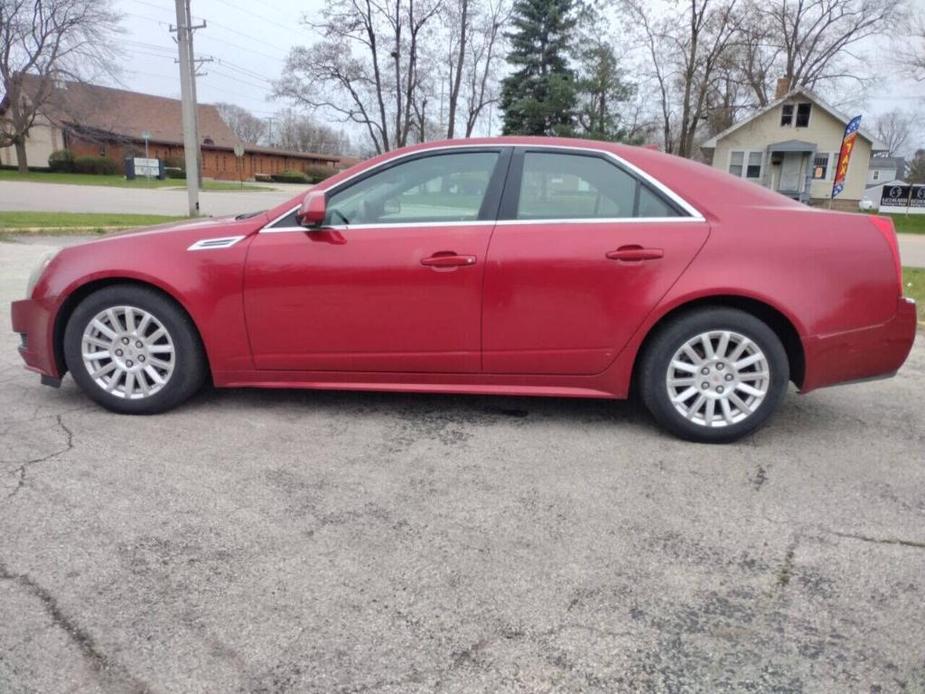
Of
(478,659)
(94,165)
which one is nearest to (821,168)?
(478,659)

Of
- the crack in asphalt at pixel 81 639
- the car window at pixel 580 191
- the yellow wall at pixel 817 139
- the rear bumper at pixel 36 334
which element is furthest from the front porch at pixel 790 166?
the crack in asphalt at pixel 81 639

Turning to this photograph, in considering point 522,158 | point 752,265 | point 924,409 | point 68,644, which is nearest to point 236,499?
point 68,644

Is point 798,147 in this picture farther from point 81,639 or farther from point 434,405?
point 81,639

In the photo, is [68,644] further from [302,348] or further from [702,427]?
[702,427]

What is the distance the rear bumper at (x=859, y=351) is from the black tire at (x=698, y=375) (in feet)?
0.51

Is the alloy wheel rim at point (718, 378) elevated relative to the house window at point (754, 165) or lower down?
lower down

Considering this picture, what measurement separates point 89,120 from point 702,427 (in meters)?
55.6

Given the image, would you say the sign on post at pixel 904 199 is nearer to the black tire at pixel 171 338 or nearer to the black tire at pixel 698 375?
the black tire at pixel 698 375

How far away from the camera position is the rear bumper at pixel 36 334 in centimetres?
403

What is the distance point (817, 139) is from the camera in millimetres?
37438

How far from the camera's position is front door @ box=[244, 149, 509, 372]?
12.3 feet

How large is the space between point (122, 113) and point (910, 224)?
64437 millimetres

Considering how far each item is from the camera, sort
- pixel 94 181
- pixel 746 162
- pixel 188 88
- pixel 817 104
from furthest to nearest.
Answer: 1. pixel 94 181
2. pixel 746 162
3. pixel 817 104
4. pixel 188 88

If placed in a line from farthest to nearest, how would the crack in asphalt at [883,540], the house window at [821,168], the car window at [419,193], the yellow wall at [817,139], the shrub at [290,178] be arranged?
the shrub at [290,178], the house window at [821,168], the yellow wall at [817,139], the car window at [419,193], the crack in asphalt at [883,540]
